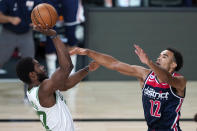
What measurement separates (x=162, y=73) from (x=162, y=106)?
507 millimetres

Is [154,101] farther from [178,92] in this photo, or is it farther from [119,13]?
[119,13]

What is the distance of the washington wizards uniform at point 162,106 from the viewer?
4609mm

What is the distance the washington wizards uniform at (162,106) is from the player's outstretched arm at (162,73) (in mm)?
154

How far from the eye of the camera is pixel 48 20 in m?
4.82

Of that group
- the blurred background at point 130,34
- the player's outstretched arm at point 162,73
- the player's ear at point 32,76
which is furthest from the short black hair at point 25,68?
the blurred background at point 130,34

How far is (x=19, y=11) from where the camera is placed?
7672 mm

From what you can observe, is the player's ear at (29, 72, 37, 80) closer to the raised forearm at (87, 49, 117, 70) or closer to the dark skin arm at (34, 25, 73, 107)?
the dark skin arm at (34, 25, 73, 107)

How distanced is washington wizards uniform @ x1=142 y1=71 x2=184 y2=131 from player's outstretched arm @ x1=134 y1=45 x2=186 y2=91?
15 cm

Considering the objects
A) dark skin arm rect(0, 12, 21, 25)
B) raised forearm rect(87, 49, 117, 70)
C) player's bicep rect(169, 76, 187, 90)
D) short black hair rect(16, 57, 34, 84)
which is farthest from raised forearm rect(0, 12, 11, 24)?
player's bicep rect(169, 76, 187, 90)

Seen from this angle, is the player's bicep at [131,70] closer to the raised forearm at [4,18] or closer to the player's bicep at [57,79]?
the player's bicep at [57,79]

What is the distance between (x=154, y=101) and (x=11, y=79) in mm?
5239

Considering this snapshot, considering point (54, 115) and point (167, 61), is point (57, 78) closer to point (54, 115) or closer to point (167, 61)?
point (54, 115)

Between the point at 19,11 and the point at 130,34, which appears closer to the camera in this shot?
the point at 19,11

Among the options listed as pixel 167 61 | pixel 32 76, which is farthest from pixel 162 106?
pixel 32 76
